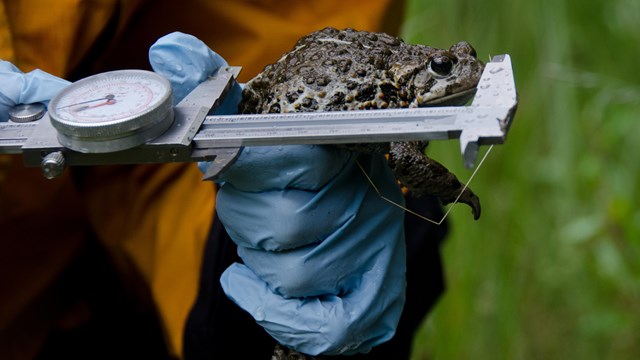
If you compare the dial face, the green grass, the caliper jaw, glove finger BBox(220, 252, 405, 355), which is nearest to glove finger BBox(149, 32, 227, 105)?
the dial face

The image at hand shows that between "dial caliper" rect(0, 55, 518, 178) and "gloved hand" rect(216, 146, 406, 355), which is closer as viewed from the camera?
"dial caliper" rect(0, 55, 518, 178)

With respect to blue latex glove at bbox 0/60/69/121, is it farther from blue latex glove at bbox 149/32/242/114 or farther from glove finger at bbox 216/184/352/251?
glove finger at bbox 216/184/352/251

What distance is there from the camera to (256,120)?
3.21ft

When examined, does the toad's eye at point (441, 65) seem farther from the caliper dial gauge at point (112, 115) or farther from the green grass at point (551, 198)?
the green grass at point (551, 198)

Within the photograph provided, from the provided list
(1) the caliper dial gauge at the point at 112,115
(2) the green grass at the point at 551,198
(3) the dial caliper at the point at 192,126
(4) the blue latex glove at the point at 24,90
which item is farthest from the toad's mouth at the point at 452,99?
(2) the green grass at the point at 551,198

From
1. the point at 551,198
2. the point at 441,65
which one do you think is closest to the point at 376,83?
the point at 441,65

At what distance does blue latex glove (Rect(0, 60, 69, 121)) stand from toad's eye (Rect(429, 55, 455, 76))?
1.78ft

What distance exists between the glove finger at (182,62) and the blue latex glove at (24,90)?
16 centimetres

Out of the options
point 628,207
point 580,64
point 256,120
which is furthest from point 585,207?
point 256,120

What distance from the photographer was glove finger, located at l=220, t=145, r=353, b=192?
1135mm

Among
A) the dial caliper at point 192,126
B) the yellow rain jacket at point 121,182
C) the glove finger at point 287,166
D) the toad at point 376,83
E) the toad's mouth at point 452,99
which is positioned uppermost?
the dial caliper at point 192,126

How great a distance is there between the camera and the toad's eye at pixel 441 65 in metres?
1.13

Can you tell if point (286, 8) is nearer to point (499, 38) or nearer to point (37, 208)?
point (37, 208)

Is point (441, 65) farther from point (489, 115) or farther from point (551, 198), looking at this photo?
point (551, 198)
